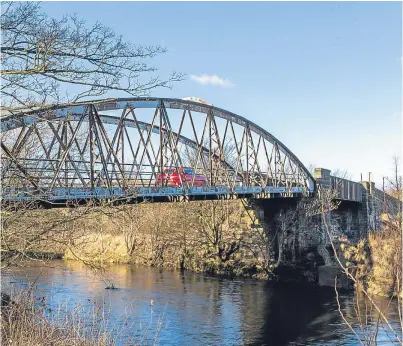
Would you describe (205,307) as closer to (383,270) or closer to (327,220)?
(383,270)

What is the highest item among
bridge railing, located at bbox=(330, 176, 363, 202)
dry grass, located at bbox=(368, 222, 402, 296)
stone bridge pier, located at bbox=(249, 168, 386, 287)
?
bridge railing, located at bbox=(330, 176, 363, 202)

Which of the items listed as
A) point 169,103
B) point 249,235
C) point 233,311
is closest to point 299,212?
point 249,235

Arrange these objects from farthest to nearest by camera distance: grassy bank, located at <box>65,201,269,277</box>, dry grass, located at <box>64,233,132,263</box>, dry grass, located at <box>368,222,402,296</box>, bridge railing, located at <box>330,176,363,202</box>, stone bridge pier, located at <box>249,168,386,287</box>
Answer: dry grass, located at <box>64,233,132,263</box> < bridge railing, located at <box>330,176,363,202</box> < stone bridge pier, located at <box>249,168,386,287</box> < grassy bank, located at <box>65,201,269,277</box> < dry grass, located at <box>368,222,402,296</box>

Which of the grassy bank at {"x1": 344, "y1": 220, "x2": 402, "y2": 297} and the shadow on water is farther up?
the grassy bank at {"x1": 344, "y1": 220, "x2": 402, "y2": 297}

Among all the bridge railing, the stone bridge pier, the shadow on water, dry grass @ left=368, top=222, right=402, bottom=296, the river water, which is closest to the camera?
the river water

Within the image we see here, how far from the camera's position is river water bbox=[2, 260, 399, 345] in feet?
61.6

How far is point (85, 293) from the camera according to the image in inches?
942

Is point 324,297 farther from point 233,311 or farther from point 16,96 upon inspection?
point 16,96

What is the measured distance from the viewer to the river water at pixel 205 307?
1878 cm

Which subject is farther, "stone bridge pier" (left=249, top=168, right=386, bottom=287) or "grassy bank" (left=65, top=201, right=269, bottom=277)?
"stone bridge pier" (left=249, top=168, right=386, bottom=287)

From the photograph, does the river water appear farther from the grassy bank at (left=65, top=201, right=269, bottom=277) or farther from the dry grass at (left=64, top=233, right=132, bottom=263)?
the dry grass at (left=64, top=233, right=132, bottom=263)

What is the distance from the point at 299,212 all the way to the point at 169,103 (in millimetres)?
15822

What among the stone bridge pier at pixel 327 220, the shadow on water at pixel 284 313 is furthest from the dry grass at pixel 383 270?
the stone bridge pier at pixel 327 220

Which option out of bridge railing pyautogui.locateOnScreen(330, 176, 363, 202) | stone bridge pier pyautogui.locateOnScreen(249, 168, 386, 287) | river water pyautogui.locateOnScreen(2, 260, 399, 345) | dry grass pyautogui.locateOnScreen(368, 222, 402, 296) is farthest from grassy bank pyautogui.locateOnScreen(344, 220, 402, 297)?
bridge railing pyautogui.locateOnScreen(330, 176, 363, 202)
